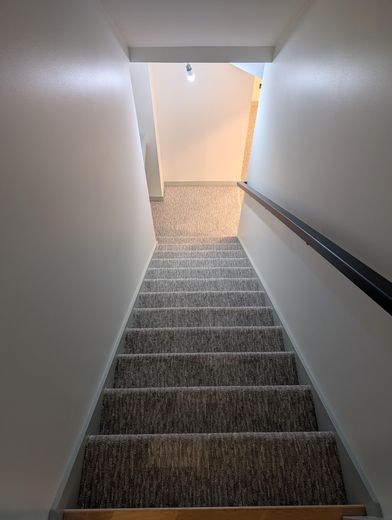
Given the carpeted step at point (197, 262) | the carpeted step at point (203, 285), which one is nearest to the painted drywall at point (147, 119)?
the carpeted step at point (197, 262)

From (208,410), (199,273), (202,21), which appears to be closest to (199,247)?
(199,273)

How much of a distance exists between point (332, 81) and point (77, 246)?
1279 mm

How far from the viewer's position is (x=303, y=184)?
1720mm

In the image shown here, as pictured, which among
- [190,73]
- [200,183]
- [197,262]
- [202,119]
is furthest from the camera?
[200,183]

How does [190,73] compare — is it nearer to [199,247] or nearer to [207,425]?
[199,247]

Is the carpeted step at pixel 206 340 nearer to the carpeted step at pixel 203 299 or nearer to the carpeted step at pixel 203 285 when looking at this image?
the carpeted step at pixel 203 299

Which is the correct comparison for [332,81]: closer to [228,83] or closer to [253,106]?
[228,83]

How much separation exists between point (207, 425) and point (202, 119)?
545 centimetres

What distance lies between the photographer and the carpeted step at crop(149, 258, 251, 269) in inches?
126

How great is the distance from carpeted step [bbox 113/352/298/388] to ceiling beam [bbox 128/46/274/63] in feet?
7.81

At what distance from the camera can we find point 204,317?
7.00ft

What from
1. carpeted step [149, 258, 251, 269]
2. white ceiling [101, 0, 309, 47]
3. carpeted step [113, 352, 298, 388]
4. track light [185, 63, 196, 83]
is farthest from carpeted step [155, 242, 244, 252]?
track light [185, 63, 196, 83]

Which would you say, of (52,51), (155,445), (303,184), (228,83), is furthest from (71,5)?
(228,83)

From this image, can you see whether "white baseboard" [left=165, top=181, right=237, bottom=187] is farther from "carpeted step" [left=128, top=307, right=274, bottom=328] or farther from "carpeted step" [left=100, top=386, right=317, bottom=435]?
"carpeted step" [left=100, top=386, right=317, bottom=435]
